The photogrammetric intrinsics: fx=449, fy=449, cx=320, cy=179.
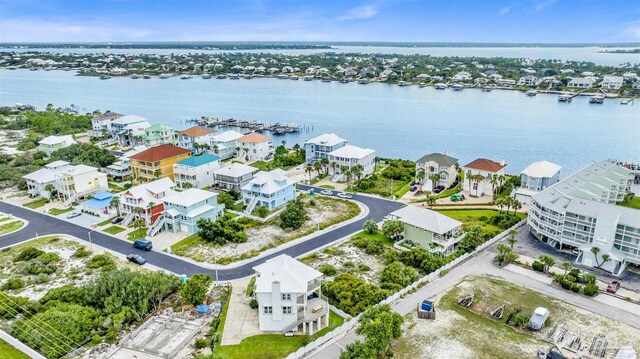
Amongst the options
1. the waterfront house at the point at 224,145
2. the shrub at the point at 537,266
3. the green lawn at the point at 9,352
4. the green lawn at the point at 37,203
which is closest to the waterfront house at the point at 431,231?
the shrub at the point at 537,266

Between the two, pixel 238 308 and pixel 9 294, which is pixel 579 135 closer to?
pixel 238 308

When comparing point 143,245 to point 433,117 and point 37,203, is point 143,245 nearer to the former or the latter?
point 37,203

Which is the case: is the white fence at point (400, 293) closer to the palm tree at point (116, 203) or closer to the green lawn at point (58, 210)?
the palm tree at point (116, 203)

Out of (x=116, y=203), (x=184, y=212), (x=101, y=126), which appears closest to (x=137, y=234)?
(x=184, y=212)

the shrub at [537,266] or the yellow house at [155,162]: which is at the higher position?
the yellow house at [155,162]

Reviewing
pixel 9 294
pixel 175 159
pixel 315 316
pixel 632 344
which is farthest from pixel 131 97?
pixel 632 344
